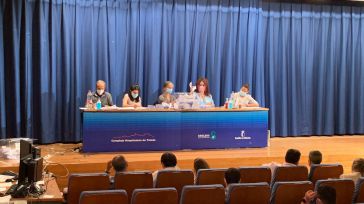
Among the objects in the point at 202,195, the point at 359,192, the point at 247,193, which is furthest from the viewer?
the point at 359,192

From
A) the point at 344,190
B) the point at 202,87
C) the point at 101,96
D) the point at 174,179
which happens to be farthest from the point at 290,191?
the point at 101,96

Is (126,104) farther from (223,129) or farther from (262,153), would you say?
(262,153)

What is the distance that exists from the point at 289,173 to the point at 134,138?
3.46 m

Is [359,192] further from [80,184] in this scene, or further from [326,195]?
[80,184]

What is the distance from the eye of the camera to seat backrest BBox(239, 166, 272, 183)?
5.69 m

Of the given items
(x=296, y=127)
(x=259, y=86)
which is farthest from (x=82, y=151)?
(x=296, y=127)

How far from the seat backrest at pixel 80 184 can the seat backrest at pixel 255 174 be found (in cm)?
155

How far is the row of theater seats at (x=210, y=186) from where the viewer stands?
4621 millimetres

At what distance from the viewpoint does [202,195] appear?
4711 mm

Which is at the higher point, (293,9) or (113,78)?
(293,9)

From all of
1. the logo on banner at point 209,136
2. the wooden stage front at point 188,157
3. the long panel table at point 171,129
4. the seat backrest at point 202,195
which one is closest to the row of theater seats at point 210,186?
the seat backrest at point 202,195

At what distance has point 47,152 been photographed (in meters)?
8.87

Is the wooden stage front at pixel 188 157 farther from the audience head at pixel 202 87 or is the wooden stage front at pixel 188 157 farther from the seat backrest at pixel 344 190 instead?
the seat backrest at pixel 344 190

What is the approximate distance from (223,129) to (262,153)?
804 millimetres
